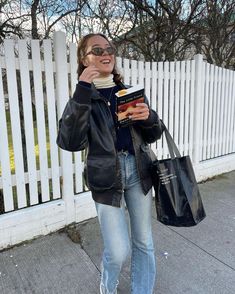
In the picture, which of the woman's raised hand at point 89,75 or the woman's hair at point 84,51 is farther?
the woman's hair at point 84,51

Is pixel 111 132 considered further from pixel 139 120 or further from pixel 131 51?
pixel 131 51

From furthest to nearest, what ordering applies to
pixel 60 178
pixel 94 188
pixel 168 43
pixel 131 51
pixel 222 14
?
pixel 131 51 → pixel 222 14 → pixel 168 43 → pixel 60 178 → pixel 94 188

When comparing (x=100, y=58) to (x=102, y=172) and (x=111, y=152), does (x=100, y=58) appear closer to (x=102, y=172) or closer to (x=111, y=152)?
(x=111, y=152)

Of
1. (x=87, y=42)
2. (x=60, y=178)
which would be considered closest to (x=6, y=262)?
(x=60, y=178)

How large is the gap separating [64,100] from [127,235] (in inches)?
66.2

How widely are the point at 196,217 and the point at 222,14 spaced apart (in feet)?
18.8

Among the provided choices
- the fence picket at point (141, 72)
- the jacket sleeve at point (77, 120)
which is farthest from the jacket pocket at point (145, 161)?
the fence picket at point (141, 72)

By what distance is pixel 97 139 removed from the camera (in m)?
1.58

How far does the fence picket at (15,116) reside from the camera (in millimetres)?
2506

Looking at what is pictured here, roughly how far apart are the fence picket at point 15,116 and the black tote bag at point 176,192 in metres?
1.49

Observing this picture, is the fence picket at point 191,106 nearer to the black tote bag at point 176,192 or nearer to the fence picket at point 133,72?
the fence picket at point 133,72

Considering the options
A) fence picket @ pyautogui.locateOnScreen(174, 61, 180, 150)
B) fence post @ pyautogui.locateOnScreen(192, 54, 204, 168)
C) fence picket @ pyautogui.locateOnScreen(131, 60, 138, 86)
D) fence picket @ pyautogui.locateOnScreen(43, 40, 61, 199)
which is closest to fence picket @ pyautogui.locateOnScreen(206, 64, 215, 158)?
fence post @ pyautogui.locateOnScreen(192, 54, 204, 168)

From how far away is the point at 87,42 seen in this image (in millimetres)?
1671

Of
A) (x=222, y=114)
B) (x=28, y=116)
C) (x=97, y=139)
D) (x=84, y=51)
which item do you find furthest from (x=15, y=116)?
(x=222, y=114)
